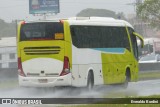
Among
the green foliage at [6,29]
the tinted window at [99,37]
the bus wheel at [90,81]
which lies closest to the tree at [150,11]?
the green foliage at [6,29]

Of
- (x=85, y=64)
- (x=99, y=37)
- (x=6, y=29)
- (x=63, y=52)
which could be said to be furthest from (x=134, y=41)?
(x=6, y=29)

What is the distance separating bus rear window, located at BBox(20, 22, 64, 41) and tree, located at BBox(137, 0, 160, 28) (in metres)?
27.1

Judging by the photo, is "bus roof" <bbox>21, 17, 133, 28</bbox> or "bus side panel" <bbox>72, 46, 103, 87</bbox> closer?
"bus side panel" <bbox>72, 46, 103, 87</bbox>

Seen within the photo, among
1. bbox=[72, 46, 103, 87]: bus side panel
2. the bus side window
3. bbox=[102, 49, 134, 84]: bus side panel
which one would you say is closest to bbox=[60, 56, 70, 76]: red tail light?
bbox=[72, 46, 103, 87]: bus side panel

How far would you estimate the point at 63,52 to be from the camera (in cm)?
2184

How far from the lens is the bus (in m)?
21.9

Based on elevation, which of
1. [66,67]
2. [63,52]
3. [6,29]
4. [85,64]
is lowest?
[6,29]

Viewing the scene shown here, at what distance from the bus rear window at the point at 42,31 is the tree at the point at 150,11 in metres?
27.1

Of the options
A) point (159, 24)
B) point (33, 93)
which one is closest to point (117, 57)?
point (33, 93)

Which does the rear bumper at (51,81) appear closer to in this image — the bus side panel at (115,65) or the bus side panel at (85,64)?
the bus side panel at (85,64)

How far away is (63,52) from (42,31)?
47.5 inches

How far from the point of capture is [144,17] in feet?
163

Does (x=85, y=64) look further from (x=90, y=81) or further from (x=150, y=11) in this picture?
(x=150, y=11)

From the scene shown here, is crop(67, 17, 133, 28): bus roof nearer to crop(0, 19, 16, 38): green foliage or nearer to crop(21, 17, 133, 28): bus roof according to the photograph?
crop(21, 17, 133, 28): bus roof
